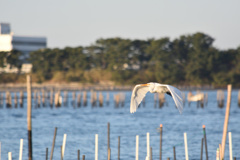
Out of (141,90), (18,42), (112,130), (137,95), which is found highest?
(18,42)

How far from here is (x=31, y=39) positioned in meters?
137

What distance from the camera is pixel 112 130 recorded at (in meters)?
43.6

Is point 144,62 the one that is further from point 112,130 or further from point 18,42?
point 112,130

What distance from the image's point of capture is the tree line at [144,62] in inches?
4237

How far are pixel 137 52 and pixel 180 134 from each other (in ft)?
233

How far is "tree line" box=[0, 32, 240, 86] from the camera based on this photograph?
107625mm

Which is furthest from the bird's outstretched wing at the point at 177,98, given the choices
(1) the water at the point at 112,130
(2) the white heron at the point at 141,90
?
(1) the water at the point at 112,130

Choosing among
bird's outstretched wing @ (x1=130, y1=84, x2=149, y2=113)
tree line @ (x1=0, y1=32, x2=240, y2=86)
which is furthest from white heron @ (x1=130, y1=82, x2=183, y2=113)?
tree line @ (x1=0, y1=32, x2=240, y2=86)

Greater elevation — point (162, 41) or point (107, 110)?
point (162, 41)

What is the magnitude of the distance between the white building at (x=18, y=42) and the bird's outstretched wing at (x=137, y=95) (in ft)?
364

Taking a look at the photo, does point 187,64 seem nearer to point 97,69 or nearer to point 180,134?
point 97,69

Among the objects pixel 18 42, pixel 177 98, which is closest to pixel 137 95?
pixel 177 98

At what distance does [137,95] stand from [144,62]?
92359mm

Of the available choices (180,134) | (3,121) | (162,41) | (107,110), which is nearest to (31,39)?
(162,41)
